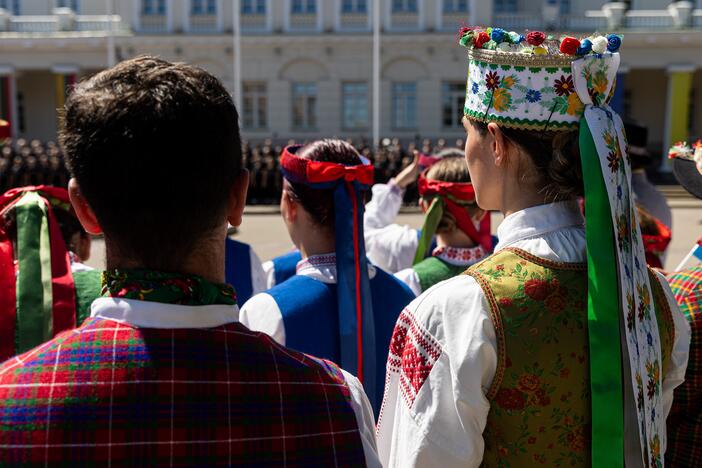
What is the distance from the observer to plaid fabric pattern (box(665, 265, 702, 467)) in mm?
2025

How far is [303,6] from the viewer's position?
85.9 feet

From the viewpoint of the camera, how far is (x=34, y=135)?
28.2 metres

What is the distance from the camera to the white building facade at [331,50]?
25.5 meters

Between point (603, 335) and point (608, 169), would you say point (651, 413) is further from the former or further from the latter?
point (608, 169)

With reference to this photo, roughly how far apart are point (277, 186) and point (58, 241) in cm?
1838

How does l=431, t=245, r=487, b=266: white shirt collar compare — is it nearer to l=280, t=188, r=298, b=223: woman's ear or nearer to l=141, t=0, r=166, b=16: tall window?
l=280, t=188, r=298, b=223: woman's ear

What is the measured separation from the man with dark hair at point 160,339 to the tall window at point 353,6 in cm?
2579

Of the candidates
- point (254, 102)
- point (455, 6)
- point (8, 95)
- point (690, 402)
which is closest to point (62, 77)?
point (8, 95)

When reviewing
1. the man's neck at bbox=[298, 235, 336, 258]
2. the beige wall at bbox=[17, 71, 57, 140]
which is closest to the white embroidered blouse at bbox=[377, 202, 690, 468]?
the man's neck at bbox=[298, 235, 336, 258]

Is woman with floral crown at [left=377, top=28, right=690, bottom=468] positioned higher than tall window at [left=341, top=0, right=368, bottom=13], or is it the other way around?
tall window at [left=341, top=0, right=368, bottom=13]

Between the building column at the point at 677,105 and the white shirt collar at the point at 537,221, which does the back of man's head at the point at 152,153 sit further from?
the building column at the point at 677,105

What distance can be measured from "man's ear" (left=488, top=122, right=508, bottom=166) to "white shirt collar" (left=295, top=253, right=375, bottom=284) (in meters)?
0.86

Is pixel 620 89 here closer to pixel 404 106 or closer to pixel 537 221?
pixel 404 106

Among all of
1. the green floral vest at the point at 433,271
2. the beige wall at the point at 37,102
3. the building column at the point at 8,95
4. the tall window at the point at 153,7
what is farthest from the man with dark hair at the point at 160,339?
the beige wall at the point at 37,102
